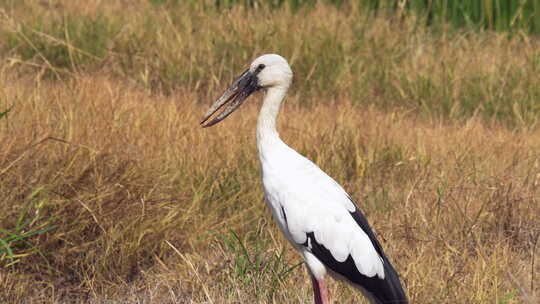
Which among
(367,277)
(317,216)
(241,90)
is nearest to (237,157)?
(241,90)

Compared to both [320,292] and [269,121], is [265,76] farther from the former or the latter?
[320,292]

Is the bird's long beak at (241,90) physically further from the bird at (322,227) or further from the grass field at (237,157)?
→ the grass field at (237,157)

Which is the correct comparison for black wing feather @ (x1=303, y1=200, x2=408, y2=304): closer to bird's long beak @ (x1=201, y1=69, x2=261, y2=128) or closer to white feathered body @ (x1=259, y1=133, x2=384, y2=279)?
white feathered body @ (x1=259, y1=133, x2=384, y2=279)

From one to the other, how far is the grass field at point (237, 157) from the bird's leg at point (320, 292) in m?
0.16

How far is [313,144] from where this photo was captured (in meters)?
5.38

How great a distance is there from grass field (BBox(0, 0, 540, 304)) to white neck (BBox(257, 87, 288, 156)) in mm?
516

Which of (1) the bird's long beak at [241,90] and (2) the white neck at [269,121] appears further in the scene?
(1) the bird's long beak at [241,90]

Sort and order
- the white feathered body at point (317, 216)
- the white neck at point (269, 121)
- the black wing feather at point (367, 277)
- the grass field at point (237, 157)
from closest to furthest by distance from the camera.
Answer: the black wing feather at point (367, 277) < the white feathered body at point (317, 216) < the white neck at point (269, 121) < the grass field at point (237, 157)

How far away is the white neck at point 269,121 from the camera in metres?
3.81

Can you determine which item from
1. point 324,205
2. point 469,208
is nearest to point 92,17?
point 469,208

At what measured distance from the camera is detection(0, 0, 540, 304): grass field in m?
4.11

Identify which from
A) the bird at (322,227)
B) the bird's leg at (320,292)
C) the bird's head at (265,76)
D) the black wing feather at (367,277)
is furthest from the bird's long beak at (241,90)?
the bird's leg at (320,292)

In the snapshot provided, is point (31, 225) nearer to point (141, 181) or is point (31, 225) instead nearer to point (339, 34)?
point (141, 181)

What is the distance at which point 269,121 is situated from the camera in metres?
3.88
